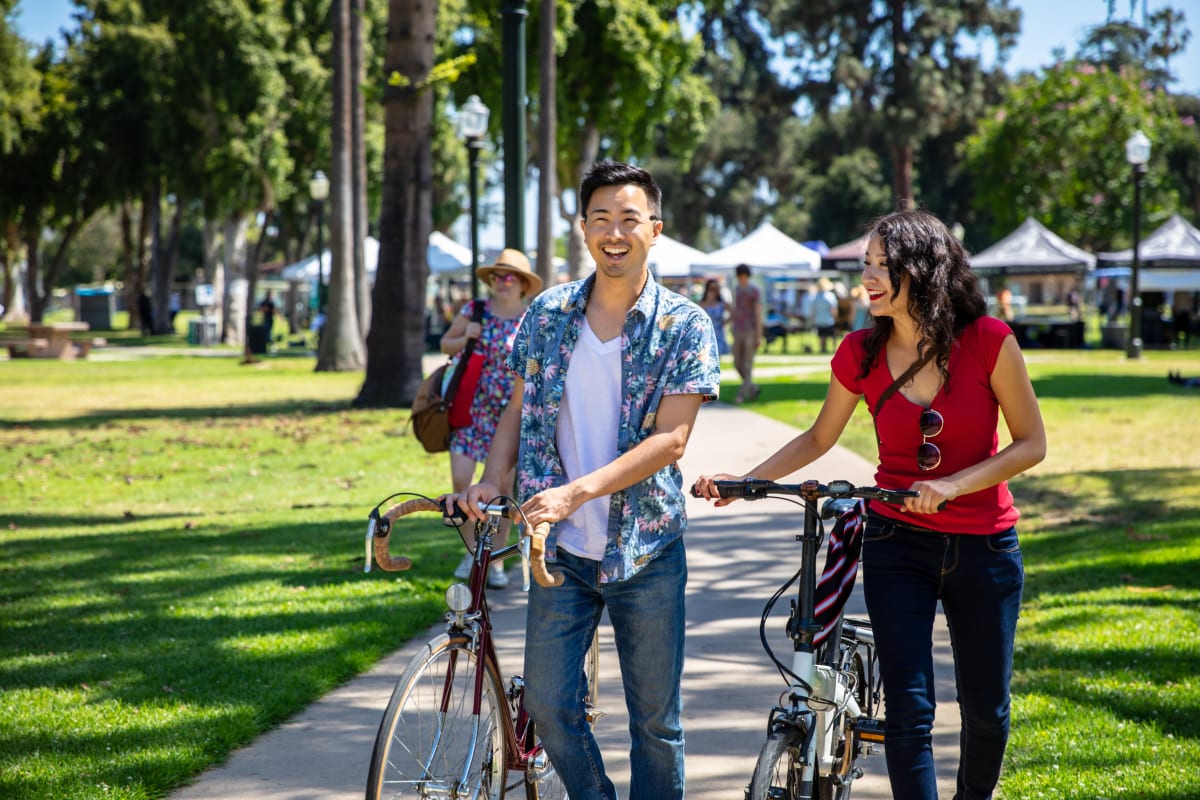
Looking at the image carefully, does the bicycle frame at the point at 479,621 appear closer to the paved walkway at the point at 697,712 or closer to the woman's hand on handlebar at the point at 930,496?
the woman's hand on handlebar at the point at 930,496

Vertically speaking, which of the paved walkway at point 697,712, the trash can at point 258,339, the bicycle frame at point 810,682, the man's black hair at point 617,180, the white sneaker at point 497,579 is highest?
the man's black hair at point 617,180

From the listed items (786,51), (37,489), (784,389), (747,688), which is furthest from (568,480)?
(786,51)

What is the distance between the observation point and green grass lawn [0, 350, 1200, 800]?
475cm

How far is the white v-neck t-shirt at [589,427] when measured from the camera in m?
3.33

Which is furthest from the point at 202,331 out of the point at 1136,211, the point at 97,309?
the point at 1136,211

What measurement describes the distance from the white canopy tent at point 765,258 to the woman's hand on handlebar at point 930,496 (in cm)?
3083

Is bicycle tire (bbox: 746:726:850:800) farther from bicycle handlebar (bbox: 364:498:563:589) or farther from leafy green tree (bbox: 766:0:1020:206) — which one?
leafy green tree (bbox: 766:0:1020:206)

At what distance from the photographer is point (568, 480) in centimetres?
335

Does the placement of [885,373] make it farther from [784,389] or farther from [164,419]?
[784,389]

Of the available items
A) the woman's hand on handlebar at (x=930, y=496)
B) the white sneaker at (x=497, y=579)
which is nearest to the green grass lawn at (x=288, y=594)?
the white sneaker at (x=497, y=579)

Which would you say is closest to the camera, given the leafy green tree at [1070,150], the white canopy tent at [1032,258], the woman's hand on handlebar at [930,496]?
the woman's hand on handlebar at [930,496]

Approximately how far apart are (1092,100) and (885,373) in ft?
161

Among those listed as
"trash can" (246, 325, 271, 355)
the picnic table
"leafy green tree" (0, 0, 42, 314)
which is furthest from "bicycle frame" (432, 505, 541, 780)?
"leafy green tree" (0, 0, 42, 314)

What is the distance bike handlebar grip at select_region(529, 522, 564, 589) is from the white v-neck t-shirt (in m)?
0.13
